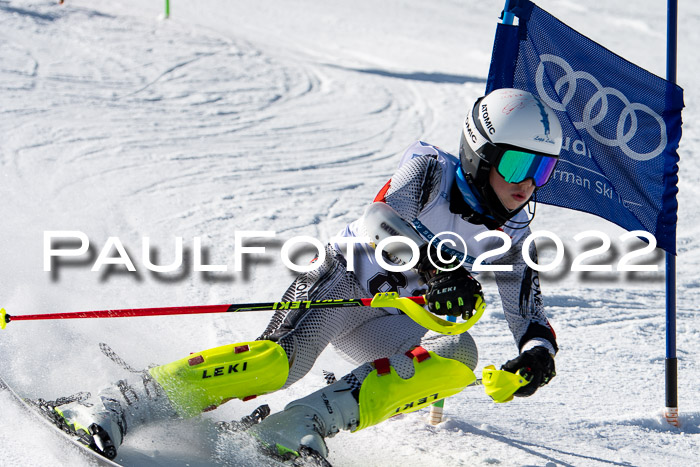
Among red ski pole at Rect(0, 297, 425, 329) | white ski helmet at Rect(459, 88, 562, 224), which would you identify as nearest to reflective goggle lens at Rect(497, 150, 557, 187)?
white ski helmet at Rect(459, 88, 562, 224)

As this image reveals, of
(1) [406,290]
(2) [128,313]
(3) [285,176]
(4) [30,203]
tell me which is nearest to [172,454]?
(2) [128,313]

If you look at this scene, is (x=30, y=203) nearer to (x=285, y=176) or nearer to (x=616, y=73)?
(x=285, y=176)

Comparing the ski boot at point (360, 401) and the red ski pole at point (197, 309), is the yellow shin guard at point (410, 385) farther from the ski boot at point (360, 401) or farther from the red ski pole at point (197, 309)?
the red ski pole at point (197, 309)

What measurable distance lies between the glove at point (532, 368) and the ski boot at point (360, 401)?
209mm

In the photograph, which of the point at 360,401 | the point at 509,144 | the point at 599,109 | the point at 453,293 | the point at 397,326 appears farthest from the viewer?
the point at 599,109

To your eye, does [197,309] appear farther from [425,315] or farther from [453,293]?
[453,293]

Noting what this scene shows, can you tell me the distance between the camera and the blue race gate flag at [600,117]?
4496mm

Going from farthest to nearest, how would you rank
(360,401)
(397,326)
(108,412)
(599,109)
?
(599,109)
(397,326)
(360,401)
(108,412)

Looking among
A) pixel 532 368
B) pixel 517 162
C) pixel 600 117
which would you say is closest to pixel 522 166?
pixel 517 162

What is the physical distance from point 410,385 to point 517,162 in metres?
1.04

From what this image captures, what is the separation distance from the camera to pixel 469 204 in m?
3.75

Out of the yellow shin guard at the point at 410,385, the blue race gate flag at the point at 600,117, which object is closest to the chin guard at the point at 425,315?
the yellow shin guard at the point at 410,385

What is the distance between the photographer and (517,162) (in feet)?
11.7

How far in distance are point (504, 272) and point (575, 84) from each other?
1278 millimetres
